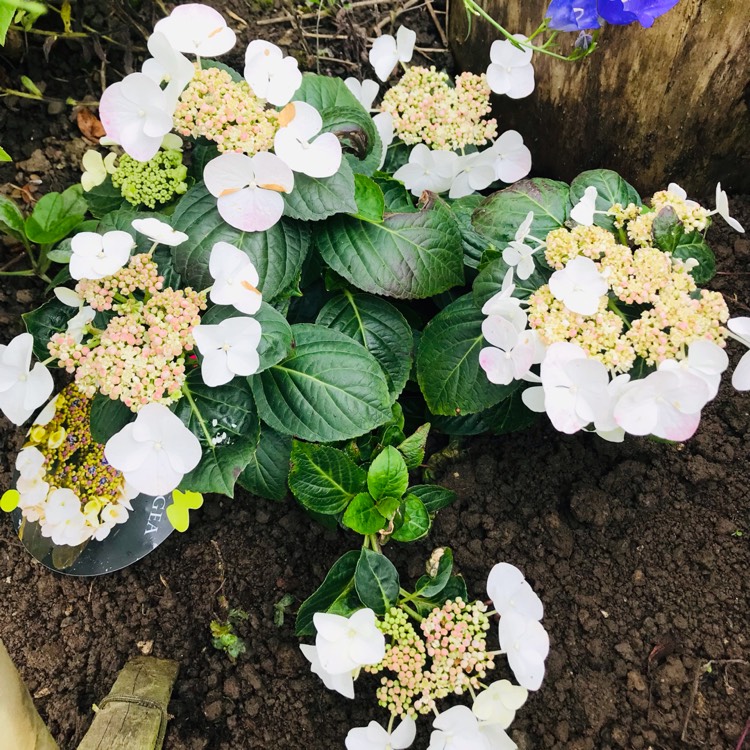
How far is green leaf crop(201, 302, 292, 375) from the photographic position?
1.14 m

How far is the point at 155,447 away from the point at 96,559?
60cm

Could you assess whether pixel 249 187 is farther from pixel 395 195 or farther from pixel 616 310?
pixel 616 310

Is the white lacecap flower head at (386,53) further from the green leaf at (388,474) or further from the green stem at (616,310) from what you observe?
the green leaf at (388,474)

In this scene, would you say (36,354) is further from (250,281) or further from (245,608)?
(245,608)

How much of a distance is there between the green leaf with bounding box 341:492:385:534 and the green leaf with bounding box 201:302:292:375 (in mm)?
332

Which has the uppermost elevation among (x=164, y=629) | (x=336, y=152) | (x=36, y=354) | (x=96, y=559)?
(x=336, y=152)

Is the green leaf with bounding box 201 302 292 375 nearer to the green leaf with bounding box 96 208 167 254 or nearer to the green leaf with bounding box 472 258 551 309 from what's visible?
the green leaf with bounding box 96 208 167 254

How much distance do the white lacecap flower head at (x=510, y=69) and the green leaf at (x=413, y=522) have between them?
3.10 ft

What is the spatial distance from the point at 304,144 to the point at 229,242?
223mm

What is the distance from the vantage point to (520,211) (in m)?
1.36

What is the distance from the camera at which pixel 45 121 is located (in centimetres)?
172

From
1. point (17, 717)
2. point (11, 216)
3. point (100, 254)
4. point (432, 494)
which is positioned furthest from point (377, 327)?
point (17, 717)

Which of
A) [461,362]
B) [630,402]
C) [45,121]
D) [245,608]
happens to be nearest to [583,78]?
[461,362]

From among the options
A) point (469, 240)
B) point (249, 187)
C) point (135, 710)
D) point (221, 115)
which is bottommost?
point (135, 710)
